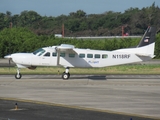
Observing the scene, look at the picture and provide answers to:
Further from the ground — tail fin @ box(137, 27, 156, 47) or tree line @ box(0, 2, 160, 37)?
tree line @ box(0, 2, 160, 37)

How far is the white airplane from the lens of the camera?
3303 centimetres

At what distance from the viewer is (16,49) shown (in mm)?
57750

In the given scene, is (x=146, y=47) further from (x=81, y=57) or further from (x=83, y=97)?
(x=83, y=97)

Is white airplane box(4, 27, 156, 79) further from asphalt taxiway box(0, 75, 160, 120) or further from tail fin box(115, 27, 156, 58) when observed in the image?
asphalt taxiway box(0, 75, 160, 120)

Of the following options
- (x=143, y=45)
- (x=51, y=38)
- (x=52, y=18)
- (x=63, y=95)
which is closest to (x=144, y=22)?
(x=52, y=18)

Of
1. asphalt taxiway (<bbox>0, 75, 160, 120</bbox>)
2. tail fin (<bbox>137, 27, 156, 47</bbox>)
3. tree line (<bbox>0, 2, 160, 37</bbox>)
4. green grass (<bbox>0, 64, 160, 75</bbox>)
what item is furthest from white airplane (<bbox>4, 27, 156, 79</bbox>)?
tree line (<bbox>0, 2, 160, 37</bbox>)

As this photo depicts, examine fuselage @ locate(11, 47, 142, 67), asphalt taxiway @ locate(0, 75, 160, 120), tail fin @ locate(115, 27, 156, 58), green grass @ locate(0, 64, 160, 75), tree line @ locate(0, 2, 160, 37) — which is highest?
tree line @ locate(0, 2, 160, 37)

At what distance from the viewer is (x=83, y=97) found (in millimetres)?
23438

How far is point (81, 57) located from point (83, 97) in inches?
399

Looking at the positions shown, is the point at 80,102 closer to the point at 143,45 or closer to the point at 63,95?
the point at 63,95

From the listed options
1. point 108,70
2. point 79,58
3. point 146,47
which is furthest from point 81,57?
point 108,70

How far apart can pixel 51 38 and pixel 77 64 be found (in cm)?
2835

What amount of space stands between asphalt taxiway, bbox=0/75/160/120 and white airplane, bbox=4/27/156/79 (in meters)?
1.20

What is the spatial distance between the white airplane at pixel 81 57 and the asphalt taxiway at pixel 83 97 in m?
1.20
